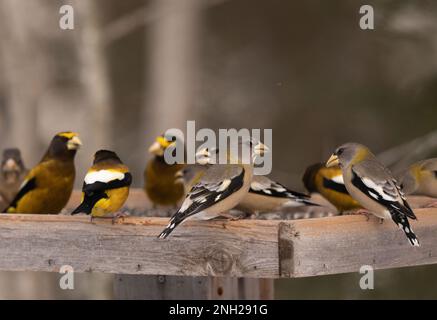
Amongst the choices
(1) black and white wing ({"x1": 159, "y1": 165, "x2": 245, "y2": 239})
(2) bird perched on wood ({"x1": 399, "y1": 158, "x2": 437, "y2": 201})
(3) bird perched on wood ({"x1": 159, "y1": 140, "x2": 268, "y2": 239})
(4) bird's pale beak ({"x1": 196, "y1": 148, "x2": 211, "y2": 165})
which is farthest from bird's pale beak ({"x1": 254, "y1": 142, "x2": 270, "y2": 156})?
(2) bird perched on wood ({"x1": 399, "y1": 158, "x2": 437, "y2": 201})

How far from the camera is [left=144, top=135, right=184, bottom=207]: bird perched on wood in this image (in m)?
7.70

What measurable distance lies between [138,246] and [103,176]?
62cm

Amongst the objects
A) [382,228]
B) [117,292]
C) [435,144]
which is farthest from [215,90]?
[382,228]

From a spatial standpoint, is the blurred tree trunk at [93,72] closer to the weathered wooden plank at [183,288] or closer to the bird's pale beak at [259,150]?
the weathered wooden plank at [183,288]

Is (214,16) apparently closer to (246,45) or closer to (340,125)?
(246,45)

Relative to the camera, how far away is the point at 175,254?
18.3ft

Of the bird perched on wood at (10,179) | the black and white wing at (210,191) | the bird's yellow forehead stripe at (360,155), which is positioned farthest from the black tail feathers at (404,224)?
the bird perched on wood at (10,179)

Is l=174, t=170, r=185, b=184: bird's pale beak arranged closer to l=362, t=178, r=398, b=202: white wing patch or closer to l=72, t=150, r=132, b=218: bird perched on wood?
l=72, t=150, r=132, b=218: bird perched on wood

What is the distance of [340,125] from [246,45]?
235cm

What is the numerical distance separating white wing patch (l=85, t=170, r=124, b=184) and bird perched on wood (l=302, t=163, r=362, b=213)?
69.3 inches

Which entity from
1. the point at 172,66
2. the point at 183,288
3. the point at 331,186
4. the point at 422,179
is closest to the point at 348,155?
the point at 331,186

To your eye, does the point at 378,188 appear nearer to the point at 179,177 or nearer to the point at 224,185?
the point at 224,185

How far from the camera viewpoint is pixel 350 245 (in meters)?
5.57

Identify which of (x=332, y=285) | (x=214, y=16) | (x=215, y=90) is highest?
(x=214, y=16)
